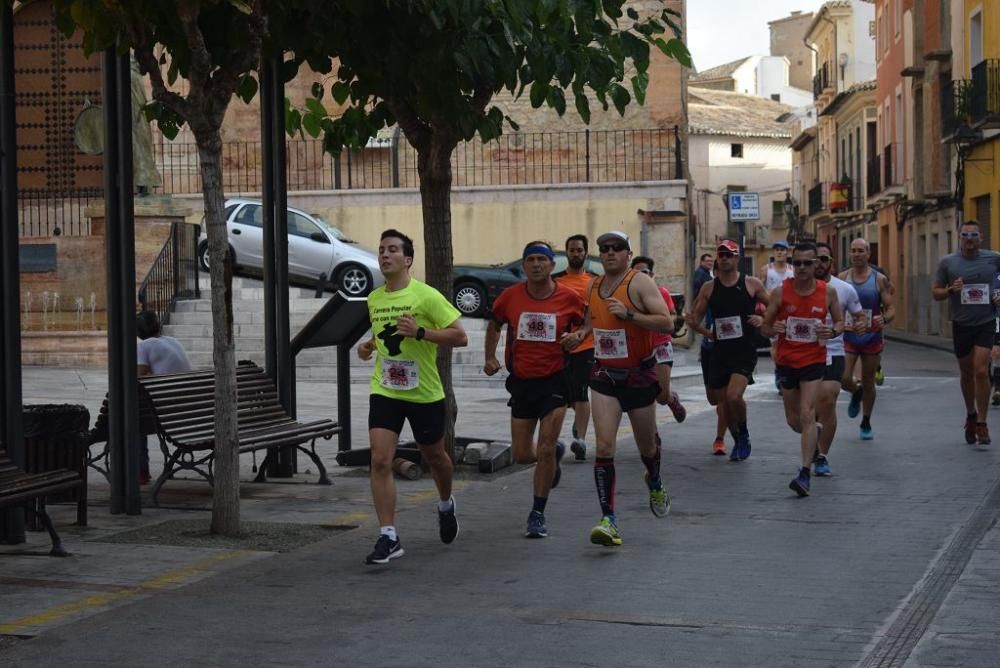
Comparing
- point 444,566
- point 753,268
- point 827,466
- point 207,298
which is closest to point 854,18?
point 753,268

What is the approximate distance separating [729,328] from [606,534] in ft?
16.4

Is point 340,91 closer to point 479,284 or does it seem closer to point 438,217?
point 438,217

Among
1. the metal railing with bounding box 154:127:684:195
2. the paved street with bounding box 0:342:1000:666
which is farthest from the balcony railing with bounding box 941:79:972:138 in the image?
the paved street with bounding box 0:342:1000:666

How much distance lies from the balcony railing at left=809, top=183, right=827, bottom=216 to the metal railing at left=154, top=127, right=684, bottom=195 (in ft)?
97.2

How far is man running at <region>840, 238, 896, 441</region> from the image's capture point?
1503 centimetres

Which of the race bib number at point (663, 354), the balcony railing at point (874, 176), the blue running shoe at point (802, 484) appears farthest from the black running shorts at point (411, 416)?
the balcony railing at point (874, 176)

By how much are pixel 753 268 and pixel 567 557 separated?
254ft

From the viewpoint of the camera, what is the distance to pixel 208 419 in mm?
10836

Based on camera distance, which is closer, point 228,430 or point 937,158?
point 228,430

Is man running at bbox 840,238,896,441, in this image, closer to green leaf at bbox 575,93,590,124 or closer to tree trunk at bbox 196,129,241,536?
green leaf at bbox 575,93,590,124

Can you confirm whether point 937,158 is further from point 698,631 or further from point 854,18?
point 698,631

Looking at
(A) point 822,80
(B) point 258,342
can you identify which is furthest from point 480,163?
(A) point 822,80

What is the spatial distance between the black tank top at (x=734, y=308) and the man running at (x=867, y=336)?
1520 millimetres

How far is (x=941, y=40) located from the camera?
4169 centimetres
